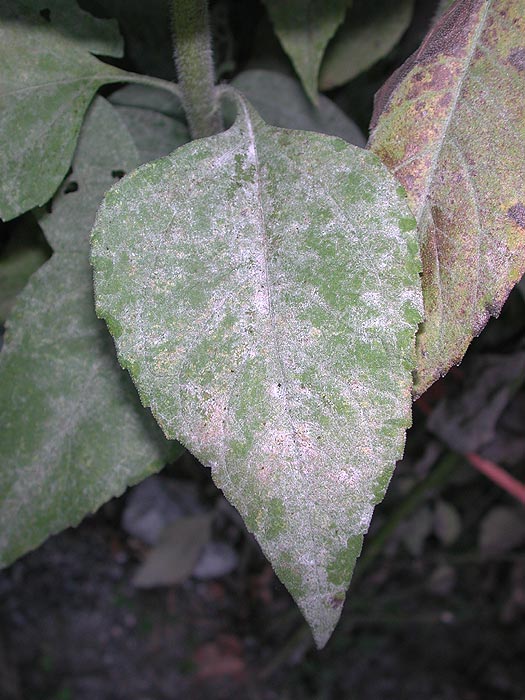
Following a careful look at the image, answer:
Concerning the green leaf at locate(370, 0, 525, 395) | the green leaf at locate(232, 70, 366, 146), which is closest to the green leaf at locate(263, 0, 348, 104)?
the green leaf at locate(232, 70, 366, 146)

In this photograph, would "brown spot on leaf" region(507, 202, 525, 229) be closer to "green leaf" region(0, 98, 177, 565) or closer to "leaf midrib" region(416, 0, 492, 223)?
"leaf midrib" region(416, 0, 492, 223)

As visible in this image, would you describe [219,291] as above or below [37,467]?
above

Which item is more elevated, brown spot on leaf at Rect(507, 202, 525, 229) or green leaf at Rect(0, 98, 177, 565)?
brown spot on leaf at Rect(507, 202, 525, 229)

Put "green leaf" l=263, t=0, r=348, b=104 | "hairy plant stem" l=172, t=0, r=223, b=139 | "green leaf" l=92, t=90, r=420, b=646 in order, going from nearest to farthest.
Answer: "green leaf" l=92, t=90, r=420, b=646 → "hairy plant stem" l=172, t=0, r=223, b=139 → "green leaf" l=263, t=0, r=348, b=104

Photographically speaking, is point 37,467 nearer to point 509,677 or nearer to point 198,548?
point 198,548

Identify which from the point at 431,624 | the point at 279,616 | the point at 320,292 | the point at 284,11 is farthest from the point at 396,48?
the point at 431,624

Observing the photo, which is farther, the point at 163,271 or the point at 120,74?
the point at 120,74

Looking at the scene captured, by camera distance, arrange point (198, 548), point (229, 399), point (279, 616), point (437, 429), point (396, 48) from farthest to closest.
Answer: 1. point (279, 616)
2. point (198, 548)
3. point (437, 429)
4. point (396, 48)
5. point (229, 399)
